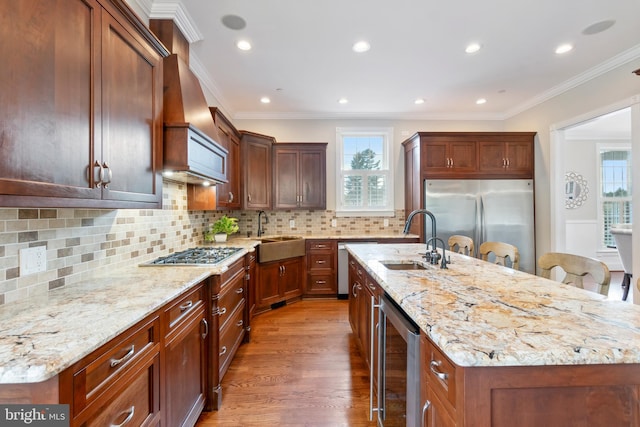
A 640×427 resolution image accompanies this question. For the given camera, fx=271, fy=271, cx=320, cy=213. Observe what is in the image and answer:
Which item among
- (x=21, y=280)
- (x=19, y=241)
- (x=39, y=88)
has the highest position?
(x=39, y=88)

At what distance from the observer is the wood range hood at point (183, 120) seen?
1729mm

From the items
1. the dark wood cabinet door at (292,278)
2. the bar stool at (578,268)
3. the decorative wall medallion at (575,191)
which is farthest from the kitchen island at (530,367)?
the decorative wall medallion at (575,191)

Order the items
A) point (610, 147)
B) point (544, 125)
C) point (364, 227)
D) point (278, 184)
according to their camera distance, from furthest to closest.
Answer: point (610, 147)
point (364, 227)
point (278, 184)
point (544, 125)

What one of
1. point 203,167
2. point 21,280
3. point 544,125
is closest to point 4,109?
point 21,280

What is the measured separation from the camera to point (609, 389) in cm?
74

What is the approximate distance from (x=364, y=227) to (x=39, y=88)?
409cm

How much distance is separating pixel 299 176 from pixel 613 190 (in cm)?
663

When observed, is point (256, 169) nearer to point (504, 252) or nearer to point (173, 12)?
point (173, 12)

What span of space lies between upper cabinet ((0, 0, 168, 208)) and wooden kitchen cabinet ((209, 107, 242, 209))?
1.36 meters

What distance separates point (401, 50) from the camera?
8.95ft

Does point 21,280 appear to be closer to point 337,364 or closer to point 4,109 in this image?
point 4,109

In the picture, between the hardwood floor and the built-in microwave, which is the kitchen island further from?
the hardwood floor

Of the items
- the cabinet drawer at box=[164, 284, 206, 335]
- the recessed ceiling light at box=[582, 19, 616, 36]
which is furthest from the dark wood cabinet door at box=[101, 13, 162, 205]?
the recessed ceiling light at box=[582, 19, 616, 36]

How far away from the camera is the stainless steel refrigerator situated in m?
3.88
